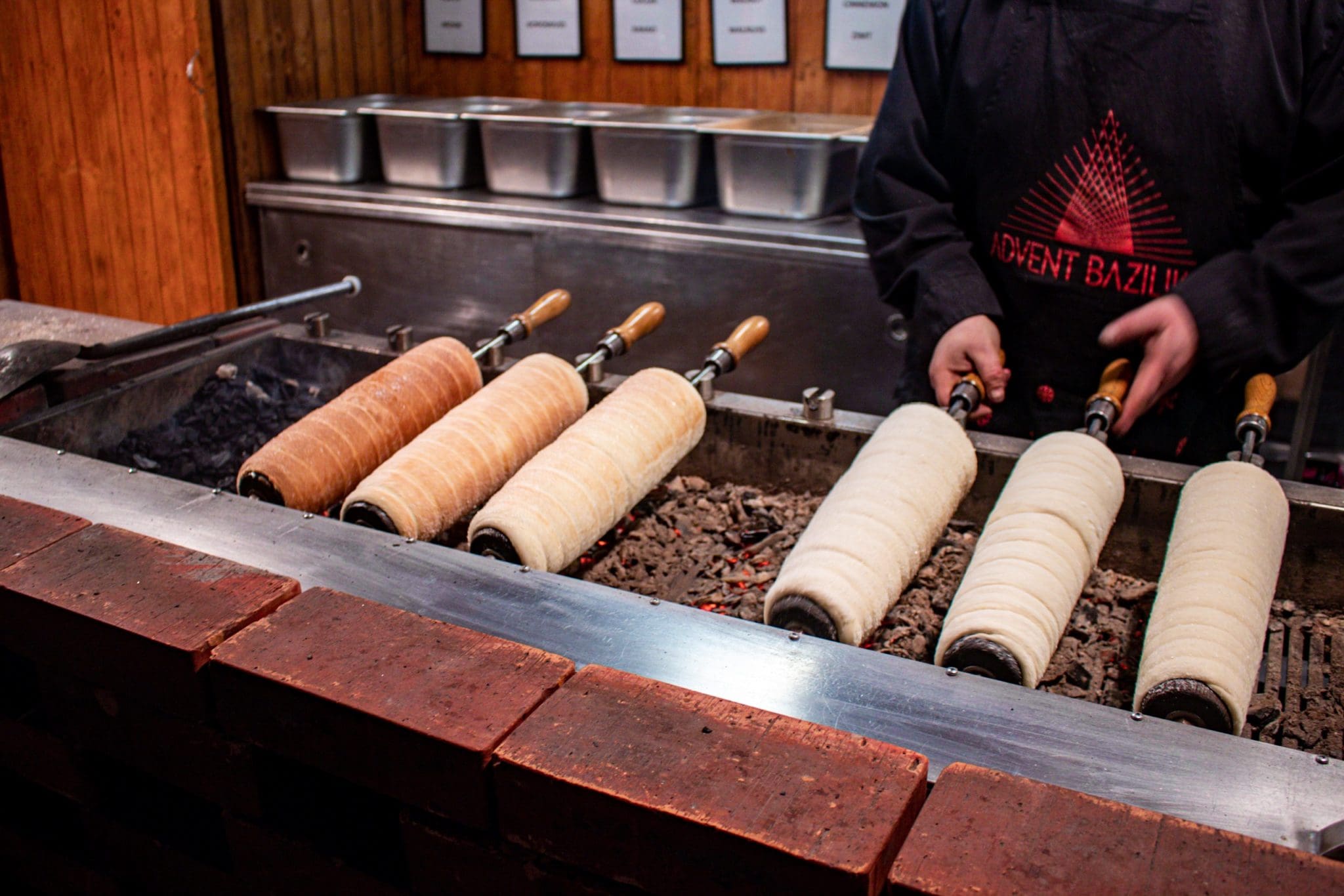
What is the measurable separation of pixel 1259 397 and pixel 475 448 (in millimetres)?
1172

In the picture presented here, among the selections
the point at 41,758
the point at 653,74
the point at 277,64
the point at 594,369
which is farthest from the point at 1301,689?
the point at 277,64

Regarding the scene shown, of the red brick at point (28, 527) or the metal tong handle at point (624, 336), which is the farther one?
the metal tong handle at point (624, 336)

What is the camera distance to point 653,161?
3.49m

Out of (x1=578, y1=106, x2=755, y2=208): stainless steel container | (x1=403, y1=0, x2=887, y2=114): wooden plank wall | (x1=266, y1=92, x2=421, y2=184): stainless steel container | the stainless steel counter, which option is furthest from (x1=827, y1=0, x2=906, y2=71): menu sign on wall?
(x1=266, y1=92, x2=421, y2=184): stainless steel container

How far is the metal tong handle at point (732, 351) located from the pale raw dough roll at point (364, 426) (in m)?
0.40

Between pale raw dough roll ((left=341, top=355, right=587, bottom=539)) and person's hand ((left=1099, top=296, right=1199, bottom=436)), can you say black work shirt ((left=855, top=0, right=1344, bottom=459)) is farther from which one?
pale raw dough roll ((left=341, top=355, right=587, bottom=539))

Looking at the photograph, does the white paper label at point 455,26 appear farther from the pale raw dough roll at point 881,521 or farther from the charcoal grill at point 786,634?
the pale raw dough roll at point 881,521

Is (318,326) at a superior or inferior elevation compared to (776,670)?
superior

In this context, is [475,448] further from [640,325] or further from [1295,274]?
[1295,274]

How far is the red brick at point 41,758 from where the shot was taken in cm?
131

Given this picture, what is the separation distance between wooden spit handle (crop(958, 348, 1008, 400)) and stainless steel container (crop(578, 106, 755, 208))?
6.29ft

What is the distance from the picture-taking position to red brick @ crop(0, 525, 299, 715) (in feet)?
3.34

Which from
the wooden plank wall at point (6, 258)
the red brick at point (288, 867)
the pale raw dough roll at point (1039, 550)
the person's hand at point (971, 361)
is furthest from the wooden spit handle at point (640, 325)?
the wooden plank wall at point (6, 258)

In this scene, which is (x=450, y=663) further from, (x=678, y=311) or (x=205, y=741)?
(x=678, y=311)
